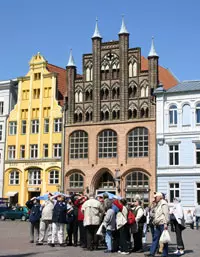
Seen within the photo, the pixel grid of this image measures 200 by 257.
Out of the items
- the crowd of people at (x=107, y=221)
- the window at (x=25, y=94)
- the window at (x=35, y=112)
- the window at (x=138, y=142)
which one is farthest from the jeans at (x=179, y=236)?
the window at (x=25, y=94)

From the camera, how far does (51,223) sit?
57.2 feet

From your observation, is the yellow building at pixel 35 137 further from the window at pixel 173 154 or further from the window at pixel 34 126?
the window at pixel 173 154

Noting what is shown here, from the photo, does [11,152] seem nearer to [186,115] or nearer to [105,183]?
[105,183]

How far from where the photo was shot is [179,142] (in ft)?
141

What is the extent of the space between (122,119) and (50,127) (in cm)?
811

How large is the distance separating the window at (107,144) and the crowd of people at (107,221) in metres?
27.5

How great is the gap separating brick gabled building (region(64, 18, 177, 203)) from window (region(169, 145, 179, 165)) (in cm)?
154

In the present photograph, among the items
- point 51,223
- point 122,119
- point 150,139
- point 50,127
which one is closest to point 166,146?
point 150,139

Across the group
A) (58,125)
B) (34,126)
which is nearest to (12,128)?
(34,126)

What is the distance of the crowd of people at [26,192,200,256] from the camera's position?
14290 millimetres

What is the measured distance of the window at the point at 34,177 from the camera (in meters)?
49.4

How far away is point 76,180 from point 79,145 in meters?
3.43

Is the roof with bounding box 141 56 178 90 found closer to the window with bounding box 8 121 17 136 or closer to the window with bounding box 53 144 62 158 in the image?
the window with bounding box 53 144 62 158

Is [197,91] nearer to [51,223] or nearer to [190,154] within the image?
[190,154]
